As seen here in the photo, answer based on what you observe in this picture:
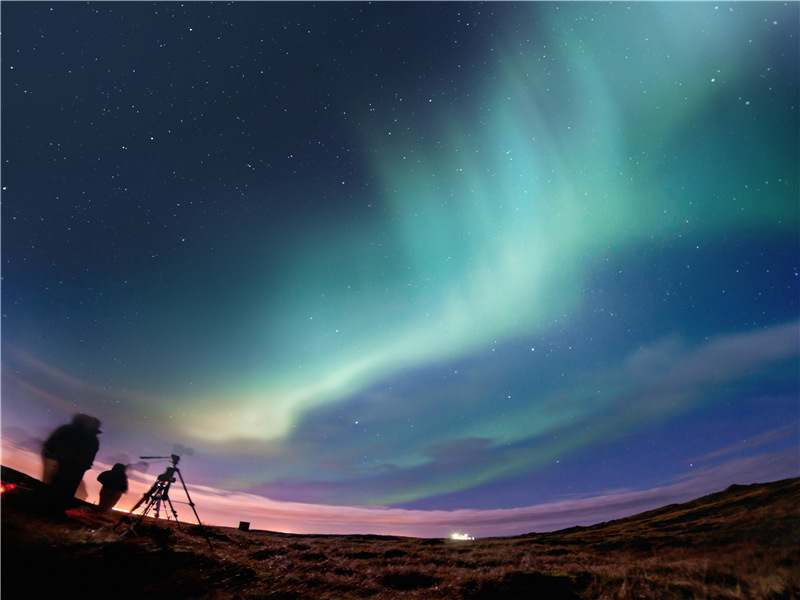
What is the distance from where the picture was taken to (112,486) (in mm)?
20281

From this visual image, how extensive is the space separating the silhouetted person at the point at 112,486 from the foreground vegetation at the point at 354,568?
5.67 m

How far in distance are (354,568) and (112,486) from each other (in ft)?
53.2

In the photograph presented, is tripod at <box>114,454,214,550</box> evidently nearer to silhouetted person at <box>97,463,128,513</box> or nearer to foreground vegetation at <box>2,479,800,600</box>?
foreground vegetation at <box>2,479,800,600</box>

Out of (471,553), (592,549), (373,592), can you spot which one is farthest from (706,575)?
(373,592)

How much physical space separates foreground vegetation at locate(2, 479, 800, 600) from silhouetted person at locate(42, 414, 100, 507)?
214 inches

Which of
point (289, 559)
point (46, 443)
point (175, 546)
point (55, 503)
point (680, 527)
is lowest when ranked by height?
point (680, 527)

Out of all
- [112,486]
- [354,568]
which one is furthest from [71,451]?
[354,568]

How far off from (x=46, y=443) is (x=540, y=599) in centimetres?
2473

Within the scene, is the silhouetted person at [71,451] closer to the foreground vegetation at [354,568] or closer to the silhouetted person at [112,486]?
the silhouetted person at [112,486]

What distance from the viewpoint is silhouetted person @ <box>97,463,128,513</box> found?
20172 mm

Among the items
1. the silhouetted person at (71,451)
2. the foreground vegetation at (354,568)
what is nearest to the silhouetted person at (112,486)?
the silhouetted person at (71,451)

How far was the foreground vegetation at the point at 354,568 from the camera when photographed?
10.2 m

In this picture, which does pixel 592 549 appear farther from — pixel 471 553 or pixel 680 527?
pixel 680 527

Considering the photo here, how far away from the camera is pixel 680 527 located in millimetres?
28391
